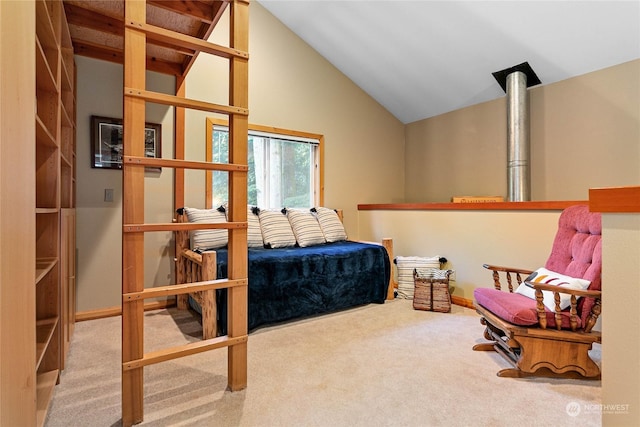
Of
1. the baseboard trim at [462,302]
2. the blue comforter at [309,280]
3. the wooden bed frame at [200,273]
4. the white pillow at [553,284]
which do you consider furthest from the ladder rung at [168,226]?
the baseboard trim at [462,302]

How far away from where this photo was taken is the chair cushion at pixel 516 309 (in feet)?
6.28

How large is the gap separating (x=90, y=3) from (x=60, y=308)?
1928 millimetres

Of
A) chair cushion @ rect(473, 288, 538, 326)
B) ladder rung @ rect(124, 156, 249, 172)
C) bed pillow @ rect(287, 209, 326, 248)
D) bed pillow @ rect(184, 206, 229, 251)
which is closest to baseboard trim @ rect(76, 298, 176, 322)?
bed pillow @ rect(184, 206, 229, 251)

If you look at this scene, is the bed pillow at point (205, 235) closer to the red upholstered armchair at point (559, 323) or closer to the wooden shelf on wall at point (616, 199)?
the red upholstered armchair at point (559, 323)

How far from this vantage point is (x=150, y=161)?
1520 millimetres

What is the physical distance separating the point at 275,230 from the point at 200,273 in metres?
0.97

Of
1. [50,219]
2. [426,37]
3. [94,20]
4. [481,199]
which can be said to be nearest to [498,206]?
[481,199]

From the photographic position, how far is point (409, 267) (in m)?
3.63

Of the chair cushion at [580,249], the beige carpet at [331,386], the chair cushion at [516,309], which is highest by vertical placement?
the chair cushion at [580,249]

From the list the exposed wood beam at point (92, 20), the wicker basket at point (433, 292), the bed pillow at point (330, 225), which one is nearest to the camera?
the exposed wood beam at point (92, 20)

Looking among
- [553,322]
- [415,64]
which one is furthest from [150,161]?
[415,64]

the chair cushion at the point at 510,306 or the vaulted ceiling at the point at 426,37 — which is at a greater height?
the vaulted ceiling at the point at 426,37

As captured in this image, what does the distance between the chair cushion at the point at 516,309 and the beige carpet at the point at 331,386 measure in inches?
13.1

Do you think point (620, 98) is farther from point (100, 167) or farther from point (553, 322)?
point (100, 167)
